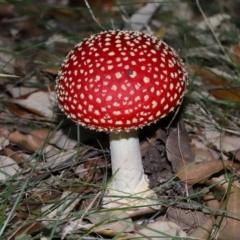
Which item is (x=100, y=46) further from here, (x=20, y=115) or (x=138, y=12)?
(x=138, y=12)

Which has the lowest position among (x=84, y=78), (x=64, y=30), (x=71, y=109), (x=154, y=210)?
(x=154, y=210)

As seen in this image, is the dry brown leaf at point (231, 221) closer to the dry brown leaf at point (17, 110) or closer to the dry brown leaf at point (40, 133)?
the dry brown leaf at point (40, 133)

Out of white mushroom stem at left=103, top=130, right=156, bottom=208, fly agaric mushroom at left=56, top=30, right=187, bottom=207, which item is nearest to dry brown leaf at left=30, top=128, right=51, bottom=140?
white mushroom stem at left=103, top=130, right=156, bottom=208

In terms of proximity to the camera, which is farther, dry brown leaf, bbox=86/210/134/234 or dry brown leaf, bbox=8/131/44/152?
dry brown leaf, bbox=8/131/44/152

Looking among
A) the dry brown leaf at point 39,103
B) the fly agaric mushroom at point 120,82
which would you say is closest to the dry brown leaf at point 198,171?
the fly agaric mushroom at point 120,82

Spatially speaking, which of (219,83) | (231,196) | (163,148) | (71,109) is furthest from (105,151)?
(219,83)

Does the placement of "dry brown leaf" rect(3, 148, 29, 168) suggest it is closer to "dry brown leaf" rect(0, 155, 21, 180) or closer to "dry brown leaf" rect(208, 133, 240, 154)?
"dry brown leaf" rect(0, 155, 21, 180)

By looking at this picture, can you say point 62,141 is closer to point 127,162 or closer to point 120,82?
point 127,162
